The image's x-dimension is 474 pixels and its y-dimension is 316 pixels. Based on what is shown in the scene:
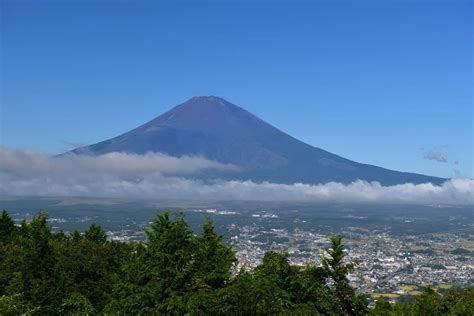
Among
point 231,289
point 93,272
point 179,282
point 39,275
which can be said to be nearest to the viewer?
point 231,289

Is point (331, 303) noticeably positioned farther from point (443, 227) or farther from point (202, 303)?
point (443, 227)

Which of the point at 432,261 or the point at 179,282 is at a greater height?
the point at 179,282

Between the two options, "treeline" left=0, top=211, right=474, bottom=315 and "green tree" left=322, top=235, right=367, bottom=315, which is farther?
"green tree" left=322, top=235, right=367, bottom=315

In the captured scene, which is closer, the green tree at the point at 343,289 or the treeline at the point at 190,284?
the treeline at the point at 190,284

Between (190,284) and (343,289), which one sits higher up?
(190,284)

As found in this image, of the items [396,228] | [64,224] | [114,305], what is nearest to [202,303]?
[114,305]

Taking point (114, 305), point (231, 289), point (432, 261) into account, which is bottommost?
point (432, 261)

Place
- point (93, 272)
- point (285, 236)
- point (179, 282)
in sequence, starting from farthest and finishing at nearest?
1. point (285, 236)
2. point (93, 272)
3. point (179, 282)

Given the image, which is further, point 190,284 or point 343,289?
point 343,289

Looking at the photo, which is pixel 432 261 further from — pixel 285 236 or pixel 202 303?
pixel 202 303

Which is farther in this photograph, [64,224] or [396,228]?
[396,228]

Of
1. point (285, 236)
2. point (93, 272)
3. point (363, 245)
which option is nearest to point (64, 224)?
point (285, 236)
